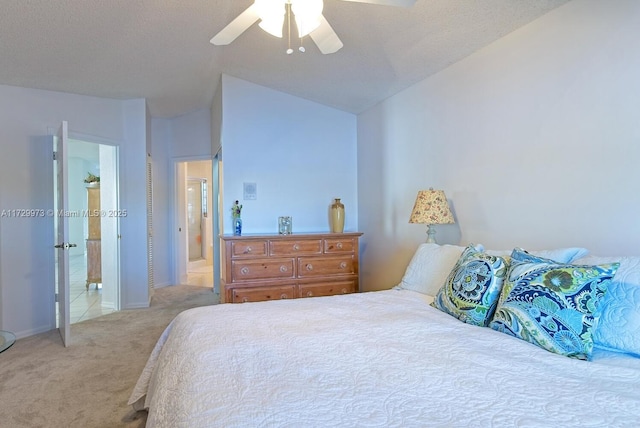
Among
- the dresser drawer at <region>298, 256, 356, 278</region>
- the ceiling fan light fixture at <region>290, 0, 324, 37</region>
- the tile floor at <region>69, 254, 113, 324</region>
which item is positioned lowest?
the tile floor at <region>69, 254, 113, 324</region>

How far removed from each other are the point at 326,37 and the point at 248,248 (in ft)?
6.65

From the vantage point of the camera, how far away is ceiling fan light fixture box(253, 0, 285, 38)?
5.62 feet

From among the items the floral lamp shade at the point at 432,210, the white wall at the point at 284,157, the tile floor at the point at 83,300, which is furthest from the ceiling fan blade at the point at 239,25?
the tile floor at the point at 83,300

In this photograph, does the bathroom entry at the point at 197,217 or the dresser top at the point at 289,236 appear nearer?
the dresser top at the point at 289,236

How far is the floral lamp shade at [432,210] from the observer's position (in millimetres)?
2561

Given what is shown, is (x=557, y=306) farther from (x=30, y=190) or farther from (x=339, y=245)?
(x=30, y=190)

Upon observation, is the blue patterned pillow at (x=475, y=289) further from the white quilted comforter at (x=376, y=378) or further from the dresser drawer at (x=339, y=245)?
the dresser drawer at (x=339, y=245)

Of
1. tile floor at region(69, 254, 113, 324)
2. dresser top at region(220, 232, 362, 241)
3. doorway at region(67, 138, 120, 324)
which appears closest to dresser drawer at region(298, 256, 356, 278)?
dresser top at region(220, 232, 362, 241)

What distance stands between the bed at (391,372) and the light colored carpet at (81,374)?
38.3 inches

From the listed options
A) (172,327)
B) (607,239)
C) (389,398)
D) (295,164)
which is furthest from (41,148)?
(607,239)

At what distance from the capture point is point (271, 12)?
5.72 ft

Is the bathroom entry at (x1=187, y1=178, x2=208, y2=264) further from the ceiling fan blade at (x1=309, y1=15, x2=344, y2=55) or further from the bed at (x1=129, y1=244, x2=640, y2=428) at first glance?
the bed at (x1=129, y1=244, x2=640, y2=428)

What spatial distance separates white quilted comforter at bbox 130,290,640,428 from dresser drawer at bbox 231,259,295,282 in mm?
1714

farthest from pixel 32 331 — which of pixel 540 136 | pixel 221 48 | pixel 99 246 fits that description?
pixel 540 136
